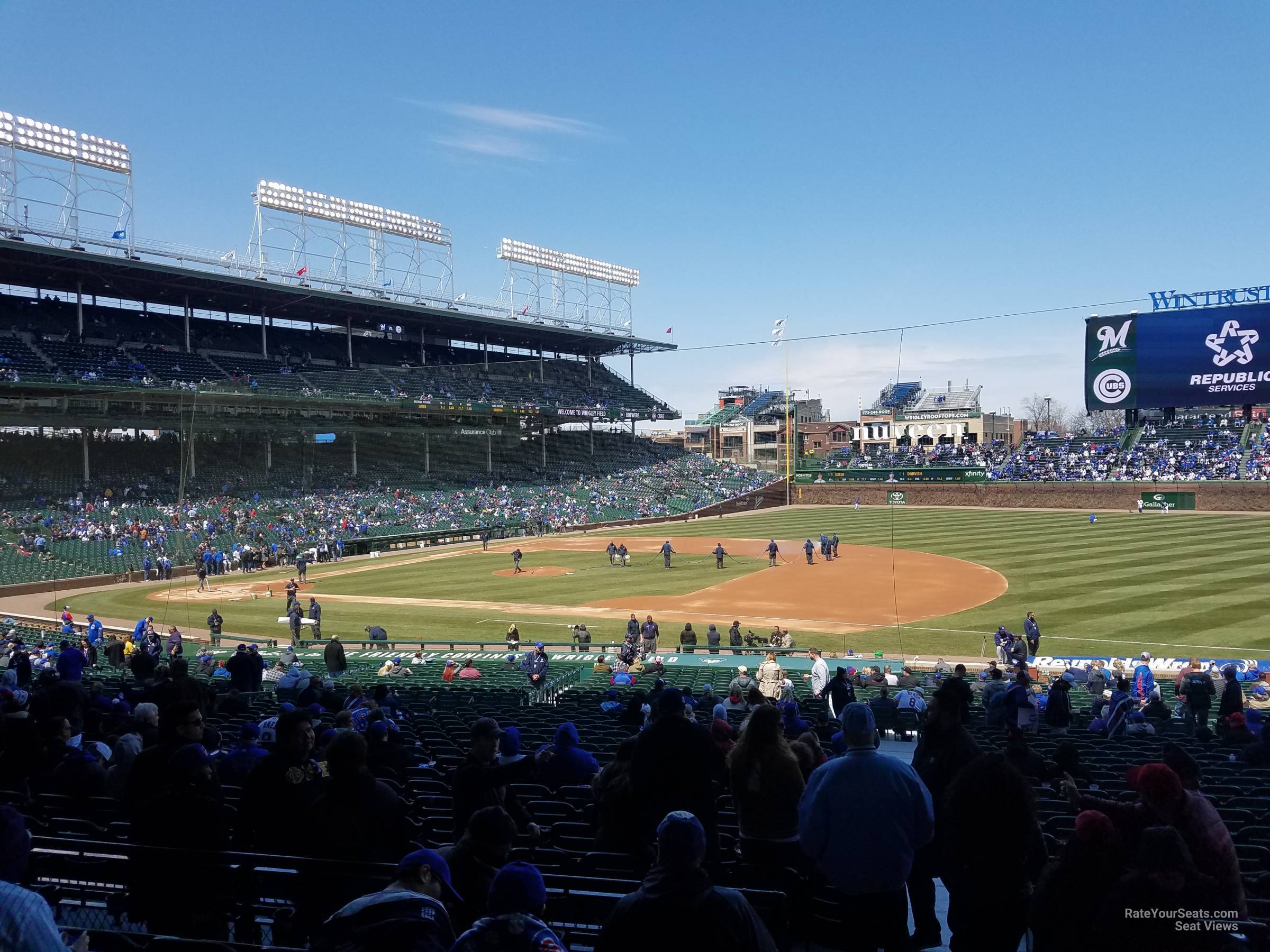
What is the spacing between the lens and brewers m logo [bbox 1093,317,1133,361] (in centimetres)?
5616

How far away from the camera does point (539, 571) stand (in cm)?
4066

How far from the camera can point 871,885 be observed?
439 centimetres

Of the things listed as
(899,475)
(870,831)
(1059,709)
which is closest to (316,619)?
(1059,709)

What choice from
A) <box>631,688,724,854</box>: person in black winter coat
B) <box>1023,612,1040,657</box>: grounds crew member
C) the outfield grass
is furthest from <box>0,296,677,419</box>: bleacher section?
<box>631,688,724,854</box>: person in black winter coat

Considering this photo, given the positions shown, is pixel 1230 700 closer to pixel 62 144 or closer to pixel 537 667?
pixel 537 667

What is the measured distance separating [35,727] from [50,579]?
38.3 meters

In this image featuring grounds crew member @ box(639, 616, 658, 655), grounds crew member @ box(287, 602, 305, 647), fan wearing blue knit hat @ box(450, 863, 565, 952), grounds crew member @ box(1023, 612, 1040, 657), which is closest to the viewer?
fan wearing blue knit hat @ box(450, 863, 565, 952)

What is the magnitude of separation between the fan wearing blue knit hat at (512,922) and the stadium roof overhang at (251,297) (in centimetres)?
5668

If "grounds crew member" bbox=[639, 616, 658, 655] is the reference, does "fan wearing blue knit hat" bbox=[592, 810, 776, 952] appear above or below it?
above

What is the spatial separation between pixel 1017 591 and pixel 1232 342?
34.7 meters

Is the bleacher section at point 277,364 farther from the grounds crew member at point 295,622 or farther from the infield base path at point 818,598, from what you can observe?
the grounds crew member at point 295,622

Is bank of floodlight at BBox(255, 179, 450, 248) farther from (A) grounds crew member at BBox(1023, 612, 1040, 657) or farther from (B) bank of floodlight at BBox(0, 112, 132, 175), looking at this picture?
(A) grounds crew member at BBox(1023, 612, 1040, 657)

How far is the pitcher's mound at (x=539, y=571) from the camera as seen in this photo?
39844 mm

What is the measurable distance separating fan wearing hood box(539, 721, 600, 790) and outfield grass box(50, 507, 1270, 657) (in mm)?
18026
